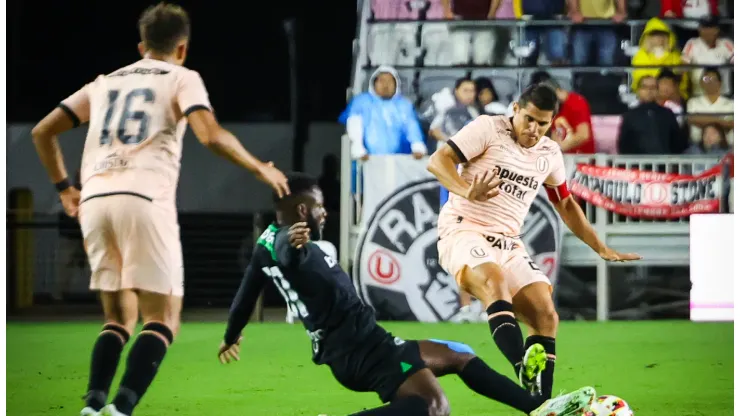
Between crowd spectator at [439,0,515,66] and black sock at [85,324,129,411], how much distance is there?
3129 mm

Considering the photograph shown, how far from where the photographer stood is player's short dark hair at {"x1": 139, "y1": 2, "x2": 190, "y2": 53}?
13.9ft

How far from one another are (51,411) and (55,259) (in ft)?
11.7

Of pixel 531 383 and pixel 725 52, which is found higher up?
pixel 725 52

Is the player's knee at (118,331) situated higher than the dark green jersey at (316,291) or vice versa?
the dark green jersey at (316,291)

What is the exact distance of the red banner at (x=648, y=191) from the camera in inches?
281

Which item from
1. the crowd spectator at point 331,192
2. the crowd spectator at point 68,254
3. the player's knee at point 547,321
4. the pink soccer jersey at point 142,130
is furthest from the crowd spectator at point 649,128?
the pink soccer jersey at point 142,130

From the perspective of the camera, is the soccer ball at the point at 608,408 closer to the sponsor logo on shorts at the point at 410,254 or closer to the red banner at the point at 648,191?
the sponsor logo on shorts at the point at 410,254

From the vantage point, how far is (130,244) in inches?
159

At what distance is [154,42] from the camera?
425cm

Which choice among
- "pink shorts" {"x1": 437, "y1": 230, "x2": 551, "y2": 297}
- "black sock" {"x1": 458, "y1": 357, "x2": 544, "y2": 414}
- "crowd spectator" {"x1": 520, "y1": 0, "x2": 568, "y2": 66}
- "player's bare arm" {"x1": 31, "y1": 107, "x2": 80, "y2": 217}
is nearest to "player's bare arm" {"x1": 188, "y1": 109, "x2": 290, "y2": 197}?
"player's bare arm" {"x1": 31, "y1": 107, "x2": 80, "y2": 217}

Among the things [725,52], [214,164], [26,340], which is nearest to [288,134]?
[214,164]

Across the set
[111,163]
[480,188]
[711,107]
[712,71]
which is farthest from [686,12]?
[111,163]

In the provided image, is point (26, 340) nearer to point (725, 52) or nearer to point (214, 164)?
point (214, 164)

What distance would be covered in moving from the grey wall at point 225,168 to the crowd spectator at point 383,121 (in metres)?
0.11
